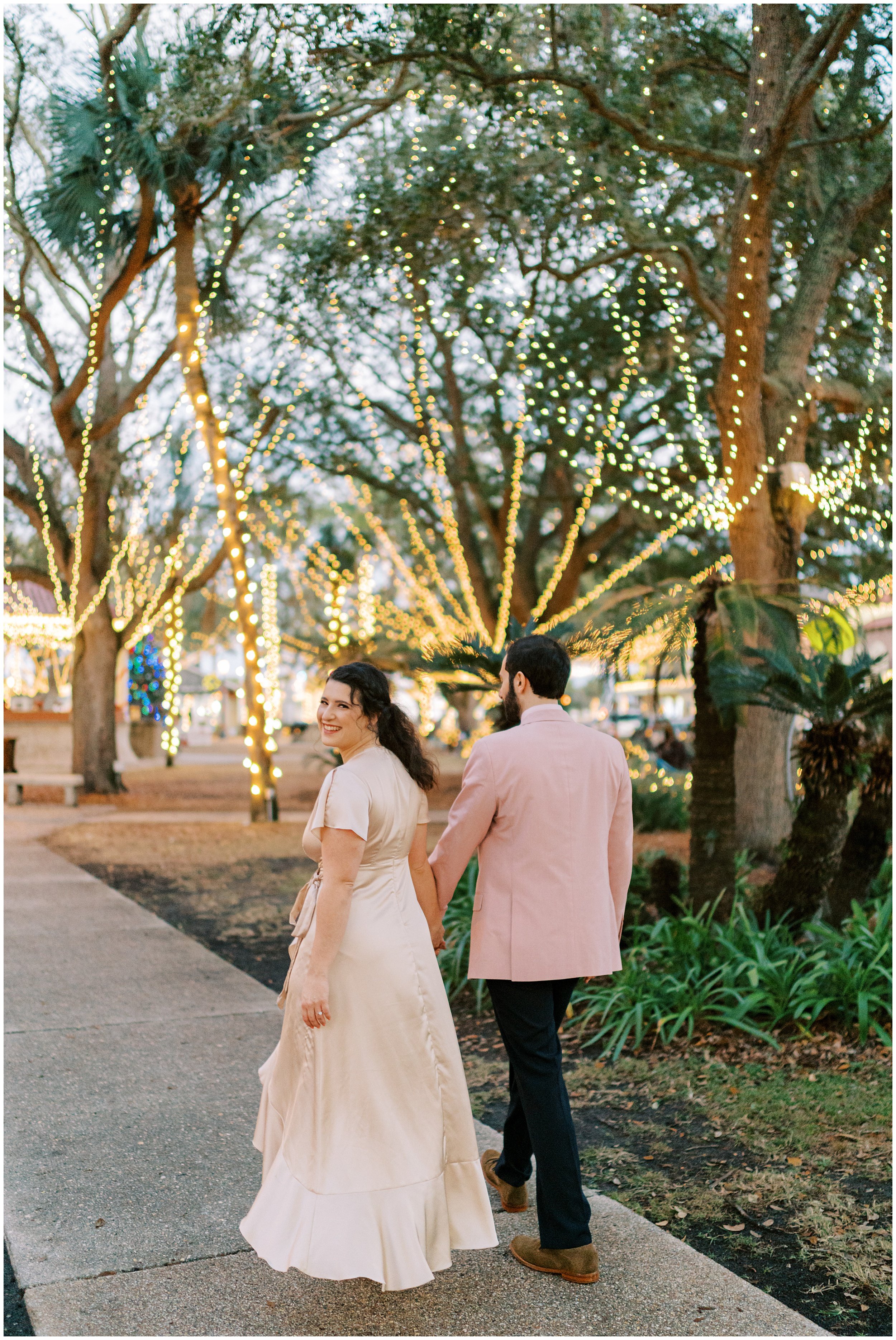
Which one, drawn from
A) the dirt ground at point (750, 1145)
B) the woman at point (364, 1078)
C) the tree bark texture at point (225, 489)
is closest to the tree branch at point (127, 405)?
the tree bark texture at point (225, 489)

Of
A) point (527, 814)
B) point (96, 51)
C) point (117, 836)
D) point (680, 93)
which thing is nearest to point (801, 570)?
point (680, 93)

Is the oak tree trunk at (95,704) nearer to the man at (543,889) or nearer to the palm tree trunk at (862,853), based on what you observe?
the palm tree trunk at (862,853)

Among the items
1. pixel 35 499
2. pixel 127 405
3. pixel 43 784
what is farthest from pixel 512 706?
pixel 35 499

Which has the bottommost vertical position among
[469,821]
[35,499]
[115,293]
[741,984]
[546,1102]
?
[741,984]

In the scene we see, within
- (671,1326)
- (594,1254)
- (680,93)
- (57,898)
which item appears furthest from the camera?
(680,93)

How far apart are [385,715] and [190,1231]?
5.74 ft

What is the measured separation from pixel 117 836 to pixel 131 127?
26.8 feet

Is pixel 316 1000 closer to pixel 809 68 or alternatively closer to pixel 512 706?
pixel 512 706

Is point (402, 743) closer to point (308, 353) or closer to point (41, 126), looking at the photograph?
point (308, 353)

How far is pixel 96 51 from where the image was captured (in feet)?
43.5

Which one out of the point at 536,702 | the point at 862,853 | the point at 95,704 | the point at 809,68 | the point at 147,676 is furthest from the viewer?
the point at 147,676

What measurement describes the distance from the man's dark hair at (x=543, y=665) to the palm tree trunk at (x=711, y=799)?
350cm

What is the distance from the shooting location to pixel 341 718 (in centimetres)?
324

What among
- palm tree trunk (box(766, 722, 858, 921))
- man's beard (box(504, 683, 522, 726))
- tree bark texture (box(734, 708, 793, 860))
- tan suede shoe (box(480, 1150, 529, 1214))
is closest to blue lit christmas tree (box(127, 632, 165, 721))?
tree bark texture (box(734, 708, 793, 860))
